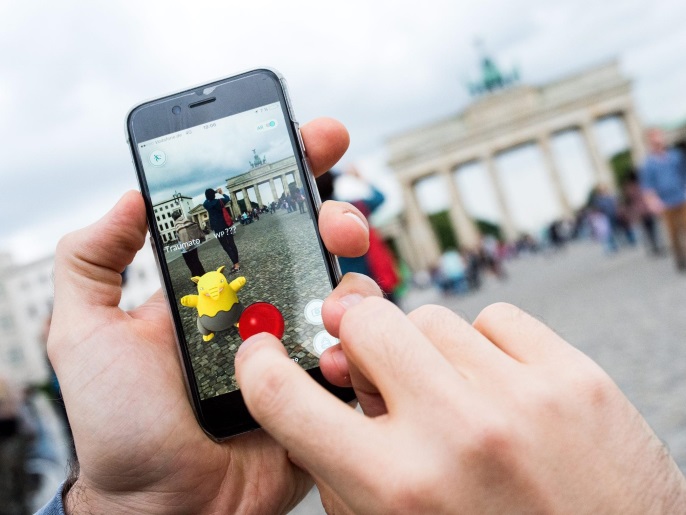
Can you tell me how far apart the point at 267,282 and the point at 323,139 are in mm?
510

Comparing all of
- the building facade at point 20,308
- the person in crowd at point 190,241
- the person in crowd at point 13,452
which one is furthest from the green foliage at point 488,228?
the person in crowd at point 190,241

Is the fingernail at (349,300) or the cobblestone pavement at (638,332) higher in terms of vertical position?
the fingernail at (349,300)

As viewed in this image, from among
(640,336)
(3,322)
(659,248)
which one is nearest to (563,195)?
(659,248)

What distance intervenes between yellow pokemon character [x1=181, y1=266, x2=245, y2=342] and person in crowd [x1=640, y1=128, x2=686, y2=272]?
30.8ft

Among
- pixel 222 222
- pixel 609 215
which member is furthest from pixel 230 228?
pixel 609 215

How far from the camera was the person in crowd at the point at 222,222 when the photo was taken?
7.31 ft

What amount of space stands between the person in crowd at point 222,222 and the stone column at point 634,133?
63.0m

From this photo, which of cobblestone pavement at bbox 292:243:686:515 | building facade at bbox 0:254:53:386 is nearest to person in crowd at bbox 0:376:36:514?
cobblestone pavement at bbox 292:243:686:515

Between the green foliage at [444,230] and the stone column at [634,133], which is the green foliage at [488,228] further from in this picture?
the stone column at [634,133]

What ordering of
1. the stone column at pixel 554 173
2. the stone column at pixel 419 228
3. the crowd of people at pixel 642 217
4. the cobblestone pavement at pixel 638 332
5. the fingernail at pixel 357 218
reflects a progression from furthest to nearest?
the stone column at pixel 554 173 < the stone column at pixel 419 228 < the crowd of people at pixel 642 217 < the cobblestone pavement at pixel 638 332 < the fingernail at pixel 357 218

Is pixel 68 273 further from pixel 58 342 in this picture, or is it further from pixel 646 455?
pixel 646 455

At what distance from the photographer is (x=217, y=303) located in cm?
217

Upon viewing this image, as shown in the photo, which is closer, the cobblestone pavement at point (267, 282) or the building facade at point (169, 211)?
the cobblestone pavement at point (267, 282)

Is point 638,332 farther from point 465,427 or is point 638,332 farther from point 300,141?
point 465,427
